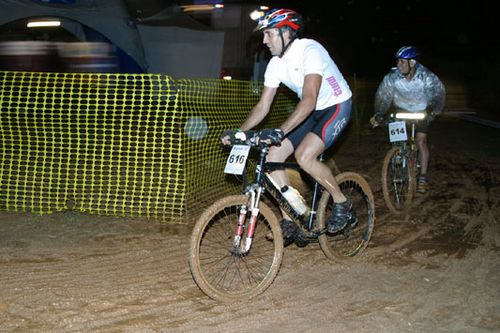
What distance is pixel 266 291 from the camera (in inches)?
203

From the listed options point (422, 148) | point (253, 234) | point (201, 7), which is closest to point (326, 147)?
point (253, 234)

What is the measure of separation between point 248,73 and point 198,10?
235 centimetres

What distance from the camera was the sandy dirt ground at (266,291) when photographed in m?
4.48

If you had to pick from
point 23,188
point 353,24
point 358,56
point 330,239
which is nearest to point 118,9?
point 23,188

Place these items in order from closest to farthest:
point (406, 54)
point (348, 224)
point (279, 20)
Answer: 1. point (279, 20)
2. point (348, 224)
3. point (406, 54)

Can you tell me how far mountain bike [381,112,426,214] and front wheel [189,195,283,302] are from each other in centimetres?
221

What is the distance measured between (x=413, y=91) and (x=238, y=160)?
4.21 meters

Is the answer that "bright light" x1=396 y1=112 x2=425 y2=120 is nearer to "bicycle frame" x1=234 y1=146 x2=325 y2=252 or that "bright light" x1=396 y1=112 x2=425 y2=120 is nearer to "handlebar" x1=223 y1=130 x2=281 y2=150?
"bicycle frame" x1=234 y1=146 x2=325 y2=252

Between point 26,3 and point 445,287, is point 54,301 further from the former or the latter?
point 26,3

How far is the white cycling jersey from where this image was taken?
5.16 meters

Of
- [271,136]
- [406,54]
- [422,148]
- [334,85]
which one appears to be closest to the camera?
[271,136]

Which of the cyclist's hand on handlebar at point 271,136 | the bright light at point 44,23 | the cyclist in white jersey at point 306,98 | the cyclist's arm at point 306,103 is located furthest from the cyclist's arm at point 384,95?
the bright light at point 44,23

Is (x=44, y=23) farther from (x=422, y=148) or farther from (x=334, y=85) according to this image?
(x=334, y=85)

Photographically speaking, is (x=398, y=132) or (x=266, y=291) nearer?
(x=266, y=291)
